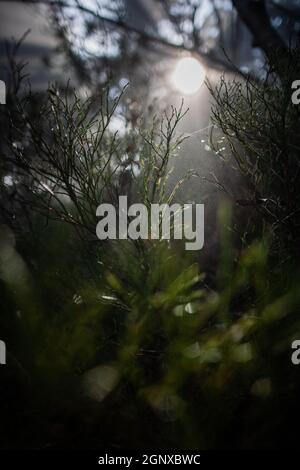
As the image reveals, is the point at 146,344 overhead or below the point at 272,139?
below

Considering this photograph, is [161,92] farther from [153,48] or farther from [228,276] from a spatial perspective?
[228,276]

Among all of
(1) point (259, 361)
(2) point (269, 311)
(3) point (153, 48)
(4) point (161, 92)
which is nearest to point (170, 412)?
(1) point (259, 361)

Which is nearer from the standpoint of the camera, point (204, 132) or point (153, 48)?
point (204, 132)

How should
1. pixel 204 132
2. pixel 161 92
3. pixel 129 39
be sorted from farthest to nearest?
pixel 161 92 → pixel 129 39 → pixel 204 132

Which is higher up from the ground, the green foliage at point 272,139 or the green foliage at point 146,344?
the green foliage at point 272,139

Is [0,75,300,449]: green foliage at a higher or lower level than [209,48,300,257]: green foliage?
lower

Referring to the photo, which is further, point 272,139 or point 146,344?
point 146,344

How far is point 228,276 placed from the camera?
9.33 feet

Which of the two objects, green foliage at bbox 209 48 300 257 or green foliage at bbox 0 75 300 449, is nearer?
green foliage at bbox 209 48 300 257

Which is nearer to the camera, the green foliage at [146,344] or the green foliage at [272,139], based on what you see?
the green foliage at [272,139]
